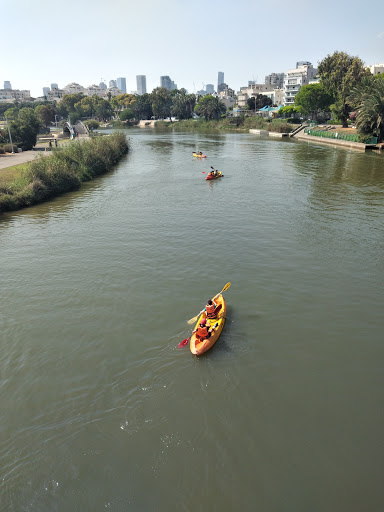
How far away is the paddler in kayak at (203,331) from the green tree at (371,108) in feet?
194

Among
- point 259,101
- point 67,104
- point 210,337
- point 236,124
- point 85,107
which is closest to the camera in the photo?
point 210,337

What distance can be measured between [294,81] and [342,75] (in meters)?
68.5

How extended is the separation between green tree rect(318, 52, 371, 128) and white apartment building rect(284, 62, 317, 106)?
57466 millimetres

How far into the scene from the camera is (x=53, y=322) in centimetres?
1409

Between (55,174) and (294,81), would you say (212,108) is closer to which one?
(294,81)

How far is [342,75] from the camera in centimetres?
7706

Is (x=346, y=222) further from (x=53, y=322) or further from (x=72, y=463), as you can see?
(x=72, y=463)

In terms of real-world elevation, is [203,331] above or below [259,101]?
below

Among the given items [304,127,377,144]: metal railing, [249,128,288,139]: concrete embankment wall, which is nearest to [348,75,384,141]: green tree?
[304,127,377,144]: metal railing

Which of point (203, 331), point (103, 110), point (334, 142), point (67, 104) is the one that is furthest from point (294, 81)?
point (203, 331)

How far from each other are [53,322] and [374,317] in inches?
520

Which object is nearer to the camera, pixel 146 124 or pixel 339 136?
pixel 339 136

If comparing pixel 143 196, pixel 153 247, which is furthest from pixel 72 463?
pixel 143 196

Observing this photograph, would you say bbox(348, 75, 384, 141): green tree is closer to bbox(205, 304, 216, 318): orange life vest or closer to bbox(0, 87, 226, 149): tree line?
bbox(205, 304, 216, 318): orange life vest
